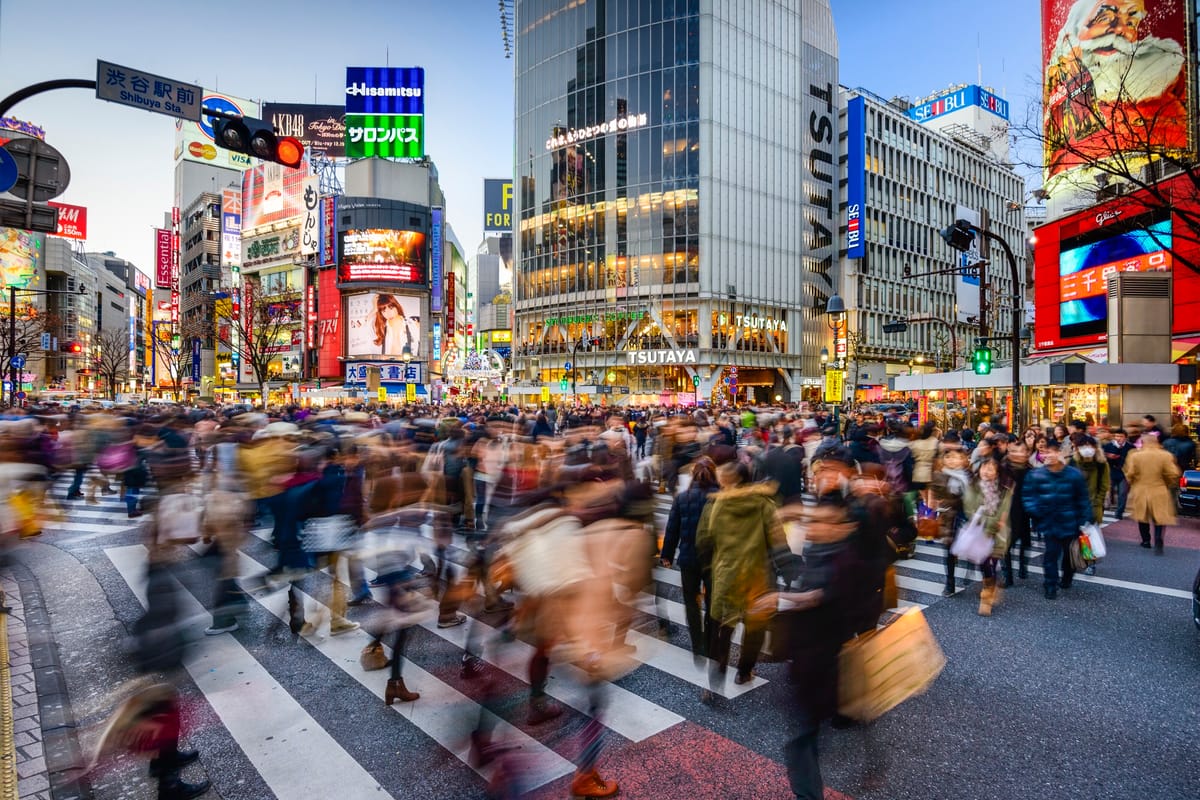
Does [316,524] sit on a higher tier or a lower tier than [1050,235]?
lower

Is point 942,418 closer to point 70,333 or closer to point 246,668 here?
point 246,668

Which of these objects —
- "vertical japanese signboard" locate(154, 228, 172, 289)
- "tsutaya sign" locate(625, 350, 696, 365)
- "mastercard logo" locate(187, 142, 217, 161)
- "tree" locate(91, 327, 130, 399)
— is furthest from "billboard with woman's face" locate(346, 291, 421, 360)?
"mastercard logo" locate(187, 142, 217, 161)

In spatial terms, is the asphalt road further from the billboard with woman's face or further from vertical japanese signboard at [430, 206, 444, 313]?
A: vertical japanese signboard at [430, 206, 444, 313]

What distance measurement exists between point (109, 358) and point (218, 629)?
101922mm

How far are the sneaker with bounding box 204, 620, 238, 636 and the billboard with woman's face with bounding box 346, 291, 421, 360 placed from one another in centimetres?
5912

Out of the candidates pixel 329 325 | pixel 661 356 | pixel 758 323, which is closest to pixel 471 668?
pixel 661 356

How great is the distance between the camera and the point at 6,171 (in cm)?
612

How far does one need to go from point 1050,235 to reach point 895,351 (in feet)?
141

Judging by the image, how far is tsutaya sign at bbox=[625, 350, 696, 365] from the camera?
53.5 m

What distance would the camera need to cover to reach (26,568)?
8.95 metres

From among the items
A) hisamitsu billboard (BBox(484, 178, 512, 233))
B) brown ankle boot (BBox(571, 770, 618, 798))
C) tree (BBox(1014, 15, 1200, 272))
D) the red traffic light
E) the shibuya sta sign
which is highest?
hisamitsu billboard (BBox(484, 178, 512, 233))

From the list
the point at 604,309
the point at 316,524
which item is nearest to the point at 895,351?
the point at 604,309

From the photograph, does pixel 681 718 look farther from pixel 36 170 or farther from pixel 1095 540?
pixel 36 170

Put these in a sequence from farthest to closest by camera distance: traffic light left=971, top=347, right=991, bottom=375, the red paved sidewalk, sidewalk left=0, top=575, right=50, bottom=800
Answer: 1. traffic light left=971, top=347, right=991, bottom=375
2. the red paved sidewalk
3. sidewalk left=0, top=575, right=50, bottom=800
